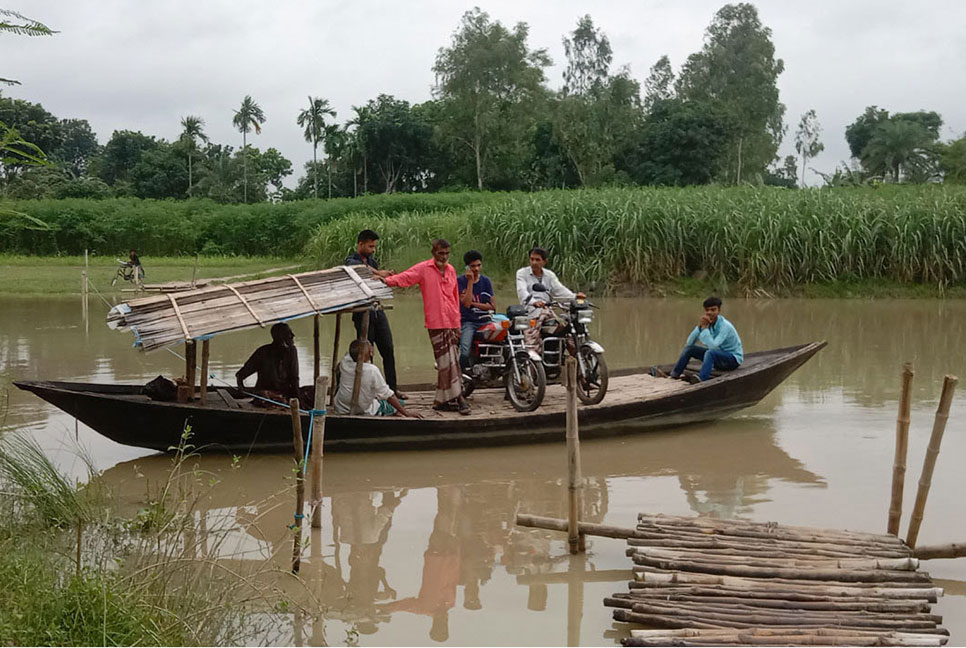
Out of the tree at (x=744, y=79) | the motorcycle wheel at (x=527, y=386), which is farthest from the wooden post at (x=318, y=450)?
the tree at (x=744, y=79)

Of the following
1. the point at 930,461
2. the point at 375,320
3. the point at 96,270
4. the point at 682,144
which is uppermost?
the point at 682,144

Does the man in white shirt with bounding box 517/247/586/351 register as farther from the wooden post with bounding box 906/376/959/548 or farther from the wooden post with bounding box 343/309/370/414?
the wooden post with bounding box 906/376/959/548

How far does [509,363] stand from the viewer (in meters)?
8.38

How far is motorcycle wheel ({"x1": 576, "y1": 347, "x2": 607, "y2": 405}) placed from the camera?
325 inches

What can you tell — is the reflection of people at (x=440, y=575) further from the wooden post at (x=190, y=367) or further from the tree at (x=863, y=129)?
the tree at (x=863, y=129)

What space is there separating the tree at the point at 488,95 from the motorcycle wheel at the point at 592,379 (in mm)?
35938

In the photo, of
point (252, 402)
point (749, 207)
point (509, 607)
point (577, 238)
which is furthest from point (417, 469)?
point (749, 207)

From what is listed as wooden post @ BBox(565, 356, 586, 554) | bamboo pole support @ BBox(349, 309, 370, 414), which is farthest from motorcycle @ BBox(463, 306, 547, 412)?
wooden post @ BBox(565, 356, 586, 554)

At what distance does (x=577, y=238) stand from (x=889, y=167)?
96.5 feet

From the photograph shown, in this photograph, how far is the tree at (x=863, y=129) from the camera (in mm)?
54812

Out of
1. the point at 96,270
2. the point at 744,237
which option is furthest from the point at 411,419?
the point at 96,270

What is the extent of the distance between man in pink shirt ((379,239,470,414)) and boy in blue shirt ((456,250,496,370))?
20 centimetres

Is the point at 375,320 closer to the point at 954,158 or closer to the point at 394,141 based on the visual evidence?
the point at 954,158

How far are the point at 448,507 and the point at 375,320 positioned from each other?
7.64 ft
